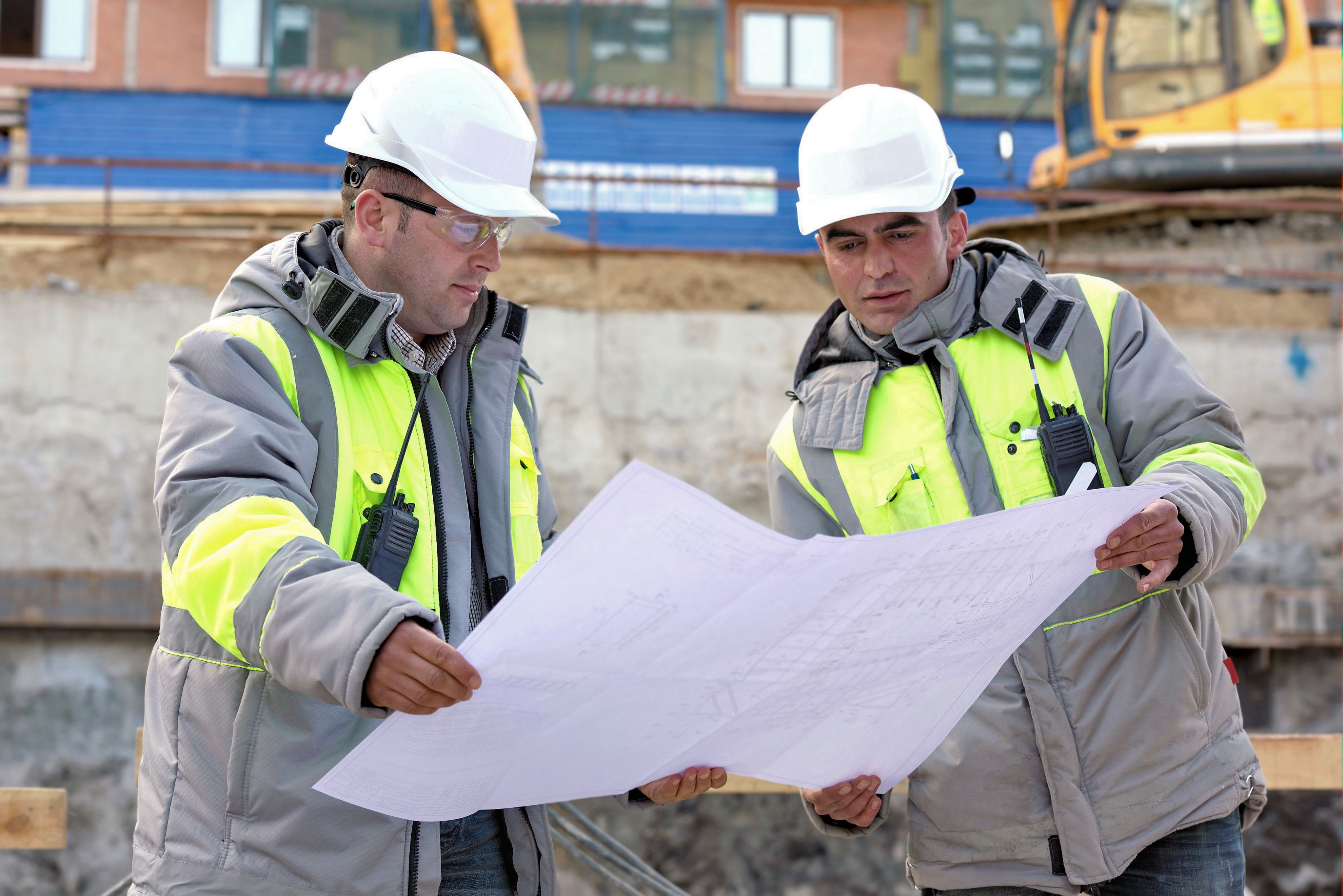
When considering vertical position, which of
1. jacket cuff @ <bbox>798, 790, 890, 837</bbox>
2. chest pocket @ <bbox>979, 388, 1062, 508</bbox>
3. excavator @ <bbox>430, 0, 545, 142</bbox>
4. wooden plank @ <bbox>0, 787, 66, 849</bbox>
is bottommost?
wooden plank @ <bbox>0, 787, 66, 849</bbox>

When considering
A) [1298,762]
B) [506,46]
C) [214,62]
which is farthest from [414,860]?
[214,62]

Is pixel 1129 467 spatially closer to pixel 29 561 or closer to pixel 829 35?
pixel 29 561

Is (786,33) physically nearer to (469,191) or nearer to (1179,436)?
(1179,436)

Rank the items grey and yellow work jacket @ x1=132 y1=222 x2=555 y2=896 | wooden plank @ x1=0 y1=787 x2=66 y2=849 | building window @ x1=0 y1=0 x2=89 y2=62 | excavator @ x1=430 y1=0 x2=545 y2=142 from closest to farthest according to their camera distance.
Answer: grey and yellow work jacket @ x1=132 y1=222 x2=555 y2=896 → wooden plank @ x1=0 y1=787 x2=66 y2=849 → excavator @ x1=430 y1=0 x2=545 y2=142 → building window @ x1=0 y1=0 x2=89 y2=62

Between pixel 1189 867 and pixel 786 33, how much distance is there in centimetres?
1976

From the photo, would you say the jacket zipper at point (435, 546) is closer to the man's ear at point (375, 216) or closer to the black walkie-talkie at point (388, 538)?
the black walkie-talkie at point (388, 538)

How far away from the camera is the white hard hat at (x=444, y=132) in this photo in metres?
2.02

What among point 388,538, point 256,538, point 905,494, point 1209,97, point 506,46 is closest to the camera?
point 256,538

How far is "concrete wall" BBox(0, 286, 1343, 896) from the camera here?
7.23 m

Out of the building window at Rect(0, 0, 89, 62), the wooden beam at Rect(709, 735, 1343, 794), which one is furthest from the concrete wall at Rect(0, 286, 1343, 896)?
the building window at Rect(0, 0, 89, 62)

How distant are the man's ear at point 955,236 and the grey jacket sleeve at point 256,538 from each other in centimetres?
138

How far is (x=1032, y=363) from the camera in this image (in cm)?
227

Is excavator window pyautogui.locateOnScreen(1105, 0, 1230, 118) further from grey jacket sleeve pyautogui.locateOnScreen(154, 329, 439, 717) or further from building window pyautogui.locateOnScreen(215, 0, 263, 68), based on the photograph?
grey jacket sleeve pyautogui.locateOnScreen(154, 329, 439, 717)

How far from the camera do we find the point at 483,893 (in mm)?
2012
